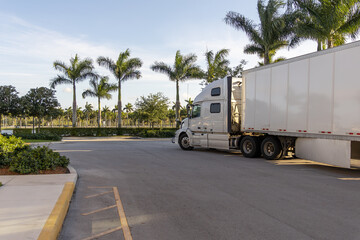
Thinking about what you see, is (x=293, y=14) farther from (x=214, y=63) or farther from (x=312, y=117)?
(x=312, y=117)

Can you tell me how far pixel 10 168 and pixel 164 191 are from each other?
4723 millimetres

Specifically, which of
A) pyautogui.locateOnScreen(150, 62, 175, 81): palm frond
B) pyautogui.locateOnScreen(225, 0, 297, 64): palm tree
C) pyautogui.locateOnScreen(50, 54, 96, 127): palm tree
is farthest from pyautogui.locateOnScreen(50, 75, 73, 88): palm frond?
pyautogui.locateOnScreen(225, 0, 297, 64): palm tree

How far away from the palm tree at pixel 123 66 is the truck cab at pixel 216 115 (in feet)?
72.1

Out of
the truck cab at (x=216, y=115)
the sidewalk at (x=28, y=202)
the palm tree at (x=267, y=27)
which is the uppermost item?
the palm tree at (x=267, y=27)

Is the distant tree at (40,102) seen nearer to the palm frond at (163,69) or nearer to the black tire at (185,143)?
the palm frond at (163,69)

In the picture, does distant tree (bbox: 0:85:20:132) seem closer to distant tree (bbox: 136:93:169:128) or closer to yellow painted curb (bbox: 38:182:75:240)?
distant tree (bbox: 136:93:169:128)

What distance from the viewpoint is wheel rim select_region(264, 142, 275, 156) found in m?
13.5

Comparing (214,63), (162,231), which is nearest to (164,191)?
(162,231)

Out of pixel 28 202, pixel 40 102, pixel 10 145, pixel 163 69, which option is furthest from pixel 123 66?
pixel 28 202

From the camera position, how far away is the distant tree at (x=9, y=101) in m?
30.2

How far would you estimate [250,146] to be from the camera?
582 inches

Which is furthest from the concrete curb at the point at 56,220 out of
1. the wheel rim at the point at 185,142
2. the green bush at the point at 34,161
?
the wheel rim at the point at 185,142

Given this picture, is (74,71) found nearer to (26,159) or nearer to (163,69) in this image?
(163,69)

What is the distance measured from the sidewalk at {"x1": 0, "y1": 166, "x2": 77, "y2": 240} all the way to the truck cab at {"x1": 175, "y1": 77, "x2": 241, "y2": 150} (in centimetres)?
886
